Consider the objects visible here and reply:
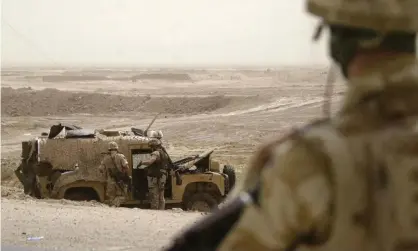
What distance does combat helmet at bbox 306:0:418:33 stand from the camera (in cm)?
175

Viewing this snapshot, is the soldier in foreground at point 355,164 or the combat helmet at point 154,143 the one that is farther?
the combat helmet at point 154,143

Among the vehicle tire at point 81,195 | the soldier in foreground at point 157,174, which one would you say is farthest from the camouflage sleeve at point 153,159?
the vehicle tire at point 81,195

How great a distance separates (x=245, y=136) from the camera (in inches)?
998

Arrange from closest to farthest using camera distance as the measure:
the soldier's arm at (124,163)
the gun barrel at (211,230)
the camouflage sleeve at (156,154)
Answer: the gun barrel at (211,230) → the soldier's arm at (124,163) → the camouflage sleeve at (156,154)

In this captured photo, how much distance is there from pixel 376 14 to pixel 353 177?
361 millimetres

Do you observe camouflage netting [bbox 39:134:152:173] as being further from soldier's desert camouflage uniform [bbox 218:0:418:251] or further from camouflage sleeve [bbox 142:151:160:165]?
soldier's desert camouflage uniform [bbox 218:0:418:251]

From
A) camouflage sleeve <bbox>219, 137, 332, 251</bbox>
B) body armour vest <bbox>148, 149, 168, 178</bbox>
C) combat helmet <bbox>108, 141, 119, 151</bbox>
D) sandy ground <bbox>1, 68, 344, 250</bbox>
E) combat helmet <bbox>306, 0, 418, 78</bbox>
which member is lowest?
sandy ground <bbox>1, 68, 344, 250</bbox>

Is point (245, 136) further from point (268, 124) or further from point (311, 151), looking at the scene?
point (311, 151)

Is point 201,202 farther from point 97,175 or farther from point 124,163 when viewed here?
point 97,175

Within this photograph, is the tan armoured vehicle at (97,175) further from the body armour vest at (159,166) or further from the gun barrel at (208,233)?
the gun barrel at (208,233)

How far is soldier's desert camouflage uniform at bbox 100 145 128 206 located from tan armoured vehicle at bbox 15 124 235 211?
13cm

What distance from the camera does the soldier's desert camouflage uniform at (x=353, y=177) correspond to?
1718 mm

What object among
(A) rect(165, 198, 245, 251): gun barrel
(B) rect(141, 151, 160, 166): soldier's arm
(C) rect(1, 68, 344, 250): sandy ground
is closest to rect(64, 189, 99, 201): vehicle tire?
(C) rect(1, 68, 344, 250): sandy ground

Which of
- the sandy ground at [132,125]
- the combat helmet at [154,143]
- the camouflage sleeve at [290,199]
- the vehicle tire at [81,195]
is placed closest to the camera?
the camouflage sleeve at [290,199]
